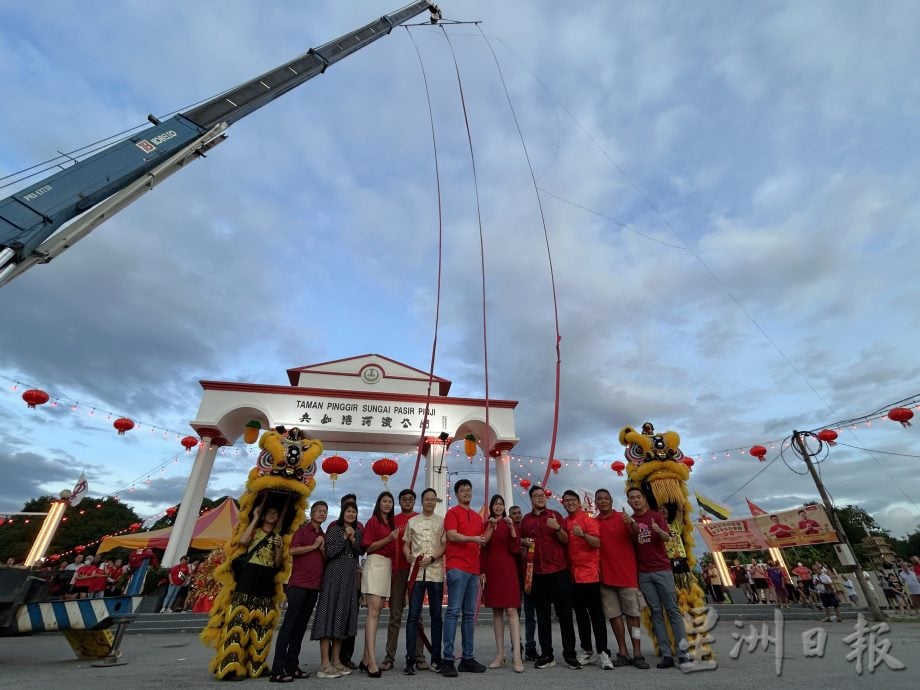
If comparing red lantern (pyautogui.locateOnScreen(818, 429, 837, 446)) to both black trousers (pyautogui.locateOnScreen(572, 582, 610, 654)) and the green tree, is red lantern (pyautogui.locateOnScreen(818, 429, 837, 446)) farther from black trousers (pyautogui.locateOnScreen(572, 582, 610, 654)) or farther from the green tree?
the green tree

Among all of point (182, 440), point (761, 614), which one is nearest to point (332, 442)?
point (182, 440)

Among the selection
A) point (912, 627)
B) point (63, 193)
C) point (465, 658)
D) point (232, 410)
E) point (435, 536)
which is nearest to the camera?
point (465, 658)

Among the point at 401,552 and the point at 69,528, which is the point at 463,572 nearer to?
the point at 401,552

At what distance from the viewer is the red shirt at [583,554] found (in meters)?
4.19

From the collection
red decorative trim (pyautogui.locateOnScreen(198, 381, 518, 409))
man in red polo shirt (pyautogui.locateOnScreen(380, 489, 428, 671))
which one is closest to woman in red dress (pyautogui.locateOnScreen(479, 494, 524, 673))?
man in red polo shirt (pyautogui.locateOnScreen(380, 489, 428, 671))

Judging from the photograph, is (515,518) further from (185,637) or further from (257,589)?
(185,637)

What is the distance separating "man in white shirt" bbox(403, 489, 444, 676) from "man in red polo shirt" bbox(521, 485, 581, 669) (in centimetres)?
83

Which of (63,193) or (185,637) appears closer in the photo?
(63,193)

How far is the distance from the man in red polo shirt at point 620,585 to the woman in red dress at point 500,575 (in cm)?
84

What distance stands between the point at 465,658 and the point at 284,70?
31.1ft

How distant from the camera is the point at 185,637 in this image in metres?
8.13

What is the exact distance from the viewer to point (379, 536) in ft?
13.5

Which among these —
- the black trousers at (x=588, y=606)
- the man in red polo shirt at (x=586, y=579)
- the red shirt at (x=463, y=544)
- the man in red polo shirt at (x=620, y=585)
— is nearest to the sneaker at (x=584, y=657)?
the man in red polo shirt at (x=586, y=579)

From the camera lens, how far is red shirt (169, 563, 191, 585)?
10086 mm
